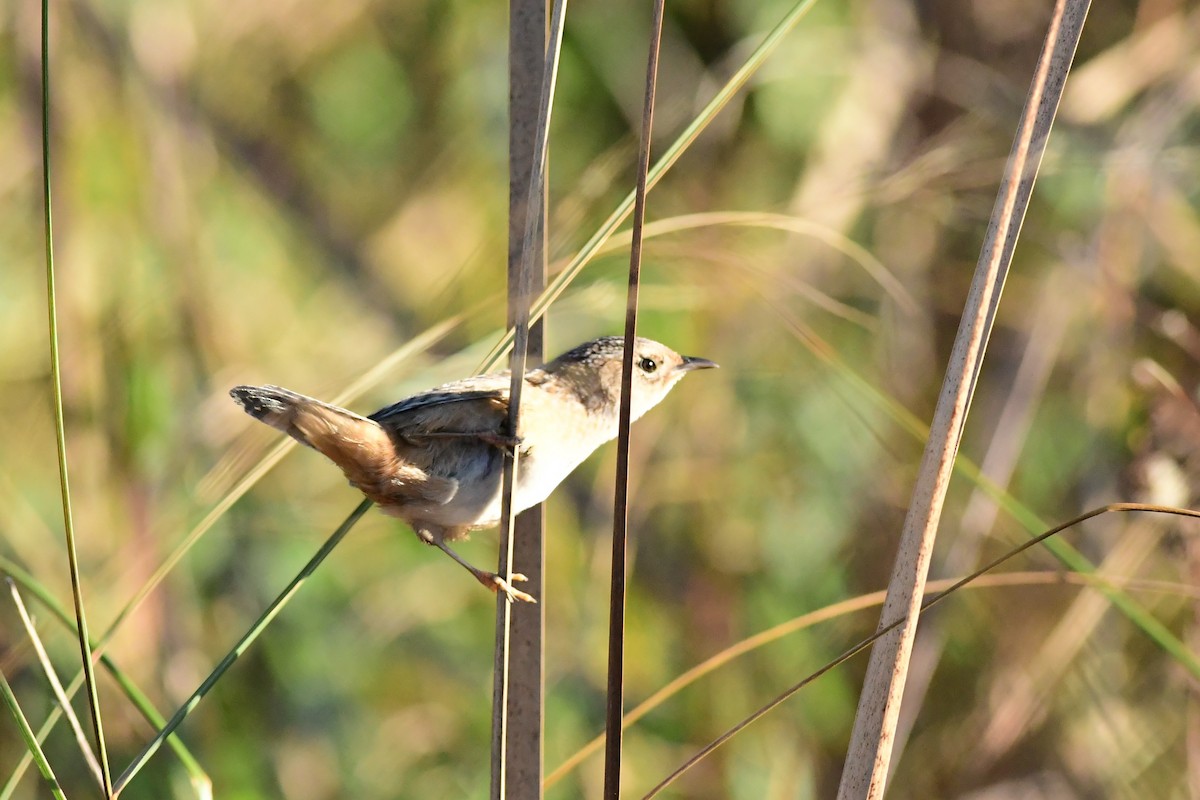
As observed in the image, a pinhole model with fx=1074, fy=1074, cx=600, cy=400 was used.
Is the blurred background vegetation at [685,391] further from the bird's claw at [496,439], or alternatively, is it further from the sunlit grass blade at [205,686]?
the sunlit grass blade at [205,686]

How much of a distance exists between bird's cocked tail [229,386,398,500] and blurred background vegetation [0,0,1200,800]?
112cm

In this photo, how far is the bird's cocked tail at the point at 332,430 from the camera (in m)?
1.52

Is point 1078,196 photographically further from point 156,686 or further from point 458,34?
point 156,686

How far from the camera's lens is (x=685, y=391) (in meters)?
3.41

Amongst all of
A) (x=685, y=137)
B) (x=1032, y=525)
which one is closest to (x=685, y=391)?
(x=1032, y=525)

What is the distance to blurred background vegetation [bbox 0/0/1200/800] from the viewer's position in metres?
3.03

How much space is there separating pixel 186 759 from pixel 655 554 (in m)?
2.34

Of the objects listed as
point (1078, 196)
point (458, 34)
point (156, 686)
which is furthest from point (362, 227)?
point (1078, 196)

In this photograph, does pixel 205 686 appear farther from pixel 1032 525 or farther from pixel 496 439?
pixel 1032 525

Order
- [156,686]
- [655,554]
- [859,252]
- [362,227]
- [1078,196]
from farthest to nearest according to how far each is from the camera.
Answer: [362,227] → [655,554] → [1078,196] → [156,686] → [859,252]

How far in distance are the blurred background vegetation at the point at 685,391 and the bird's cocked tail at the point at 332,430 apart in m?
1.12

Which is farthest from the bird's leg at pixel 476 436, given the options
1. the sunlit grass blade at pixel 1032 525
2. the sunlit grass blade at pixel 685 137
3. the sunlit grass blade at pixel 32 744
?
the sunlit grass blade at pixel 32 744

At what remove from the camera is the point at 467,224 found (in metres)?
3.77

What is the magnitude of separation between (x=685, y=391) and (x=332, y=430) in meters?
1.93
